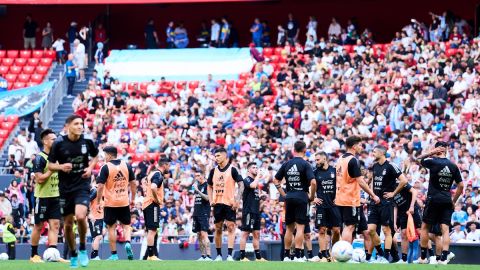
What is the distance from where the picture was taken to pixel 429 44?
→ 119ft

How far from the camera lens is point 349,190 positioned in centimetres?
A: 2180

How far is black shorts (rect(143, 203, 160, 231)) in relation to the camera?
23.5 m

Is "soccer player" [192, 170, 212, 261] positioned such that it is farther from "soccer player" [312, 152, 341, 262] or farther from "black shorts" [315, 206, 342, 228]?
"black shorts" [315, 206, 342, 228]

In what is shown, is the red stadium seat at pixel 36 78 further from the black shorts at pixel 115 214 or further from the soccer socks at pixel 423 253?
the soccer socks at pixel 423 253

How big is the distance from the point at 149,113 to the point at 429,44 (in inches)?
346

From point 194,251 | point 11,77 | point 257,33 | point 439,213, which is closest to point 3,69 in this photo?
point 11,77

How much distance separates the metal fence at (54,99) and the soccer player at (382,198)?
18393 millimetres

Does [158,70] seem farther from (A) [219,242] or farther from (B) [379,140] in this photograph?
(A) [219,242]

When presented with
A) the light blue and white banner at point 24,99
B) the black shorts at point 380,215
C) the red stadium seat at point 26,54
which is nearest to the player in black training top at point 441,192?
the black shorts at point 380,215

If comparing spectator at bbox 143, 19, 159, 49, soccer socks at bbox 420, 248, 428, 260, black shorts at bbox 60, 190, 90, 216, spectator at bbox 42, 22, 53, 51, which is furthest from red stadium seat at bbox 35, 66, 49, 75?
black shorts at bbox 60, 190, 90, 216

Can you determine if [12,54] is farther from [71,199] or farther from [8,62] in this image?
[71,199]

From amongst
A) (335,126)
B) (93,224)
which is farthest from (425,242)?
(335,126)

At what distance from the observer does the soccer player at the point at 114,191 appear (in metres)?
22.1

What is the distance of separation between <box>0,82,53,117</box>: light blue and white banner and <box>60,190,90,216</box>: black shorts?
69.3ft
